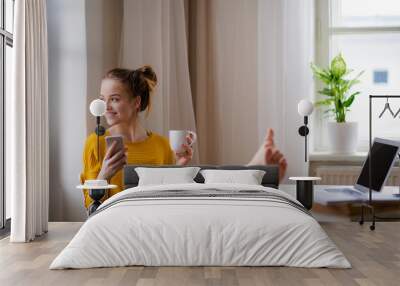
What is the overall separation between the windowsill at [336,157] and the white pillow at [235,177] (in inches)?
55.7

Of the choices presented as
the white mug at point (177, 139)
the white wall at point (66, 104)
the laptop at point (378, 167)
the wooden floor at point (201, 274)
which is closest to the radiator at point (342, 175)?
the laptop at point (378, 167)

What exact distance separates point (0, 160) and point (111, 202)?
164cm

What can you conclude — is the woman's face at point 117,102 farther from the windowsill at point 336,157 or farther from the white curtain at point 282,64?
the windowsill at point 336,157

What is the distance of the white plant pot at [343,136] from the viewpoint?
24.4 ft

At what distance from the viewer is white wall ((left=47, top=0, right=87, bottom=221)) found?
6.97 meters

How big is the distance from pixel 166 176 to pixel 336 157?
→ 2303 mm

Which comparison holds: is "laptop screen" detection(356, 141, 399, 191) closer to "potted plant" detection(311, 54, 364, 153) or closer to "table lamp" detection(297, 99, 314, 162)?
"table lamp" detection(297, 99, 314, 162)

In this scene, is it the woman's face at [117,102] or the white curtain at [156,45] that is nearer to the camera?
the woman's face at [117,102]

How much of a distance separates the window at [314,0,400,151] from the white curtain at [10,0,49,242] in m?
3.42

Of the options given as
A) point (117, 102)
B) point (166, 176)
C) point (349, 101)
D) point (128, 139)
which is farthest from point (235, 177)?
point (349, 101)

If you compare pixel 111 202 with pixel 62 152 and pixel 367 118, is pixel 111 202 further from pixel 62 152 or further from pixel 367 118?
pixel 367 118

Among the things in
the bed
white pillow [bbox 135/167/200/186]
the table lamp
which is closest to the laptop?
the table lamp

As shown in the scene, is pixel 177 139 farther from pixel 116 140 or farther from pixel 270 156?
pixel 270 156

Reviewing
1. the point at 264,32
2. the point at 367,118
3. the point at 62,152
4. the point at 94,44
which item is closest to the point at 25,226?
the point at 62,152
